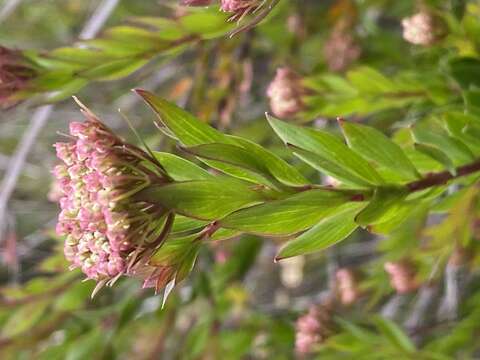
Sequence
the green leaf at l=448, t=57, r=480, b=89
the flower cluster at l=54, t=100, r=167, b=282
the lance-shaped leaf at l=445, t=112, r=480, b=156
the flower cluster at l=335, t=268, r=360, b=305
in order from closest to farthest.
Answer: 1. the flower cluster at l=54, t=100, r=167, b=282
2. the lance-shaped leaf at l=445, t=112, r=480, b=156
3. the green leaf at l=448, t=57, r=480, b=89
4. the flower cluster at l=335, t=268, r=360, b=305

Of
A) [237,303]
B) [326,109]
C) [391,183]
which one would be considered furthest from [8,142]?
[391,183]

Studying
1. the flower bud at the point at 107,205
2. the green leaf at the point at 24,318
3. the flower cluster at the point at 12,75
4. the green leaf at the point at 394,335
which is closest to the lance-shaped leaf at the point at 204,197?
the flower bud at the point at 107,205

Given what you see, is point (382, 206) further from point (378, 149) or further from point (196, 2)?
point (196, 2)

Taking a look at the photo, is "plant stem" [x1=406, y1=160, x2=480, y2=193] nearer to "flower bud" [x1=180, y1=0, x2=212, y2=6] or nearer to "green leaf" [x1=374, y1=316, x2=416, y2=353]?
"flower bud" [x1=180, y1=0, x2=212, y2=6]

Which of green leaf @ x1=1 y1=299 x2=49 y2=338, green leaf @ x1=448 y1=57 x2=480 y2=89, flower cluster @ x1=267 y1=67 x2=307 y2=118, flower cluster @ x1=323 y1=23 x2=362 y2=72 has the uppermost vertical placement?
green leaf @ x1=448 y1=57 x2=480 y2=89

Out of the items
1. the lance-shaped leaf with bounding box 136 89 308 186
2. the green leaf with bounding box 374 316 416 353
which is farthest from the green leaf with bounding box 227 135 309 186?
the green leaf with bounding box 374 316 416 353

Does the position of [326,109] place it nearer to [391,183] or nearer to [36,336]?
[391,183]

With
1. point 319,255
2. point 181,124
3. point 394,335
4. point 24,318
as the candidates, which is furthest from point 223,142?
point 319,255

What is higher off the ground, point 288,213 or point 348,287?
point 288,213
